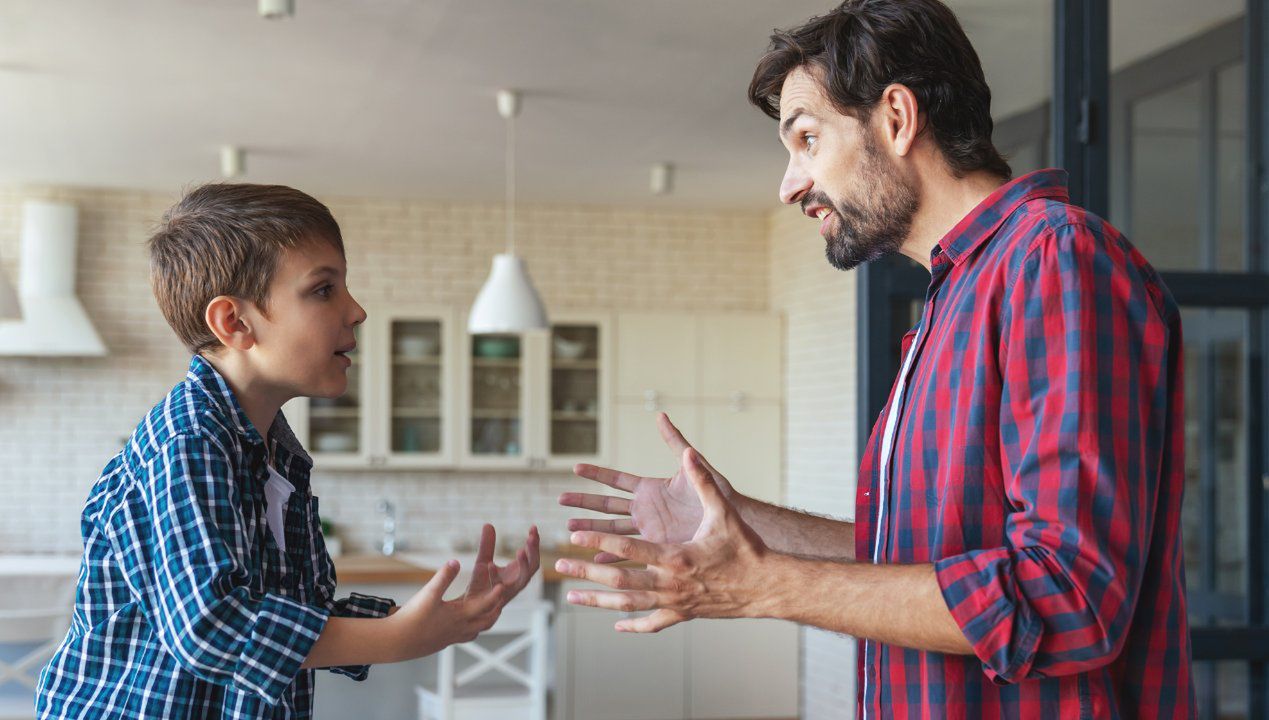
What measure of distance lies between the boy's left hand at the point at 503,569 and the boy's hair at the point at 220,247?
39cm

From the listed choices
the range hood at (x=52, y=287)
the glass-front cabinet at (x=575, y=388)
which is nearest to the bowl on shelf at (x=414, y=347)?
the glass-front cabinet at (x=575, y=388)

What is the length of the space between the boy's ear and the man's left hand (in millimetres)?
561

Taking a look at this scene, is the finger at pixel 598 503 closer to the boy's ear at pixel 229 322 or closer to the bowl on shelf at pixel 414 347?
the boy's ear at pixel 229 322

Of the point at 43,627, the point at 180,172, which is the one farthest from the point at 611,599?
the point at 180,172

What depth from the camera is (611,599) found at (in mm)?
1113

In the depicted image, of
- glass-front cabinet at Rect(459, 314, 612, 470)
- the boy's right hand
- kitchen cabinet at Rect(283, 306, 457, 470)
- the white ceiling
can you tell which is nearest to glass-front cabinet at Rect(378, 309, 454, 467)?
kitchen cabinet at Rect(283, 306, 457, 470)

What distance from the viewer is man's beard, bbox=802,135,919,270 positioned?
4.49 ft

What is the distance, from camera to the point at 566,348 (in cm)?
707

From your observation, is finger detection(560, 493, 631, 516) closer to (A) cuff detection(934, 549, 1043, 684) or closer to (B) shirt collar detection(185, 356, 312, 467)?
(B) shirt collar detection(185, 356, 312, 467)

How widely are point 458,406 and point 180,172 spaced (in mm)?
1863

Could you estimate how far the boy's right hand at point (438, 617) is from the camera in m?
1.32

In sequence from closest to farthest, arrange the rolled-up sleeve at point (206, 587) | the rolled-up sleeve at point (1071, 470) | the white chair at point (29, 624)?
the rolled-up sleeve at point (1071, 470) < the rolled-up sleeve at point (206, 587) < the white chair at point (29, 624)

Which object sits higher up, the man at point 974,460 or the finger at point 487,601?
the man at point 974,460

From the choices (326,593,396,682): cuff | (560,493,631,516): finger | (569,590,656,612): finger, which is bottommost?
(326,593,396,682): cuff
